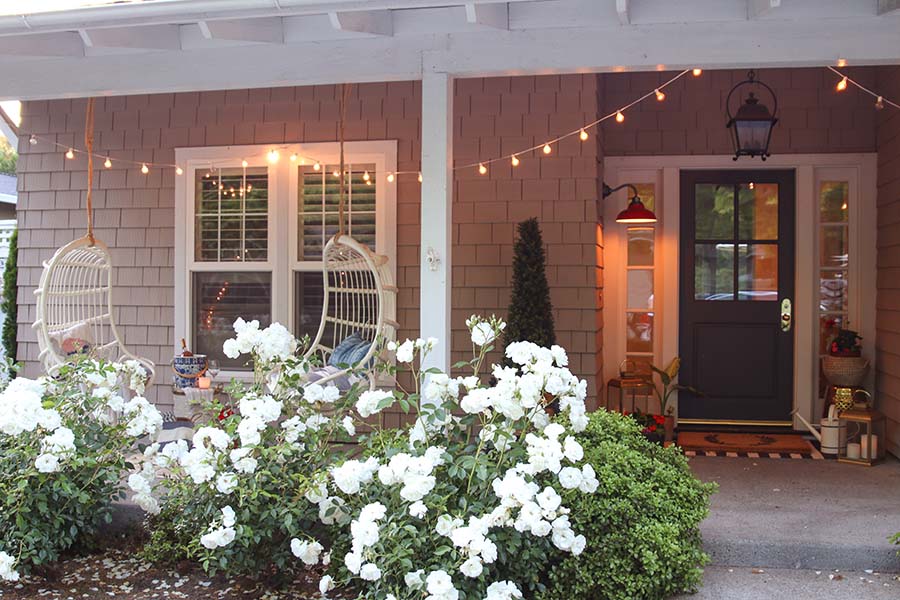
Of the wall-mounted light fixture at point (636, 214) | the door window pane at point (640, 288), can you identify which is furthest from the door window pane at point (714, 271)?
the wall-mounted light fixture at point (636, 214)

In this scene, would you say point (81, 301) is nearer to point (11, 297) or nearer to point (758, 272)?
point (11, 297)

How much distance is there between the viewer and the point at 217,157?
6301 millimetres

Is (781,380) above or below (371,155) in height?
below

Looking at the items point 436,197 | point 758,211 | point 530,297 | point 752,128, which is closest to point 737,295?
point 758,211

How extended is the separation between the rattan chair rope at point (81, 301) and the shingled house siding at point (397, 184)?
0.69 ft

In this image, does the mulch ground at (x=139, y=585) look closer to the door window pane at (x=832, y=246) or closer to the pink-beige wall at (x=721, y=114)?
the pink-beige wall at (x=721, y=114)

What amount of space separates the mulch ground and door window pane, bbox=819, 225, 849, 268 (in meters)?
4.37

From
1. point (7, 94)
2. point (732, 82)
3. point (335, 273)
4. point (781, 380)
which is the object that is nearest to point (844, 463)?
point (781, 380)

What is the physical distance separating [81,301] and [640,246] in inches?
162

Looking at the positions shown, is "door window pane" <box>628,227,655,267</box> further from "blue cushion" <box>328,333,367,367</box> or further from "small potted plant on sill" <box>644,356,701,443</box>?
"blue cushion" <box>328,333,367,367</box>

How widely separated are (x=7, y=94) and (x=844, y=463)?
5274mm

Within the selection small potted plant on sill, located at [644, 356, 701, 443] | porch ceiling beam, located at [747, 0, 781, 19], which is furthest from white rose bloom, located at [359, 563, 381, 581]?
small potted plant on sill, located at [644, 356, 701, 443]

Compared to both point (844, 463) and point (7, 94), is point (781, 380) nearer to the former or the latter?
point (844, 463)

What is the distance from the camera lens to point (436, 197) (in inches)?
158
